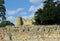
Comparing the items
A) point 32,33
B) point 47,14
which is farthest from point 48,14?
point 32,33

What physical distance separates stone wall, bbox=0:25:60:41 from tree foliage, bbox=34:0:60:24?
9410 mm

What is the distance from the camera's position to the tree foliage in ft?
85.8

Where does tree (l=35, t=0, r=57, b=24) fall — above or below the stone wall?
above

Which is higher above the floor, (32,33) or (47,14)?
(47,14)

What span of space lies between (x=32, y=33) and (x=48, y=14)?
1044 cm

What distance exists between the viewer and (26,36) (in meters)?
16.6

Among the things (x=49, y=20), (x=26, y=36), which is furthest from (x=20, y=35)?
(x=49, y=20)

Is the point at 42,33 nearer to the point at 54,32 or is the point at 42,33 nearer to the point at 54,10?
the point at 54,32

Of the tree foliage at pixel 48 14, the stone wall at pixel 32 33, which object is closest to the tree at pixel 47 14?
the tree foliage at pixel 48 14

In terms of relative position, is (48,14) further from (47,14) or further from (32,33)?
(32,33)

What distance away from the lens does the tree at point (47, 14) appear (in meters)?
26.2

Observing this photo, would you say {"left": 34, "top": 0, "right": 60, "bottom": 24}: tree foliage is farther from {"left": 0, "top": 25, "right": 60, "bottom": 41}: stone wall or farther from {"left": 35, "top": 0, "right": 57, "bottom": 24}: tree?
{"left": 0, "top": 25, "right": 60, "bottom": 41}: stone wall

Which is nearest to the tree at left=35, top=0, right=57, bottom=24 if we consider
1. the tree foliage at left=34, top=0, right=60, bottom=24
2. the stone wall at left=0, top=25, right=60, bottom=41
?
the tree foliage at left=34, top=0, right=60, bottom=24

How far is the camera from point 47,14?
26.6 meters
